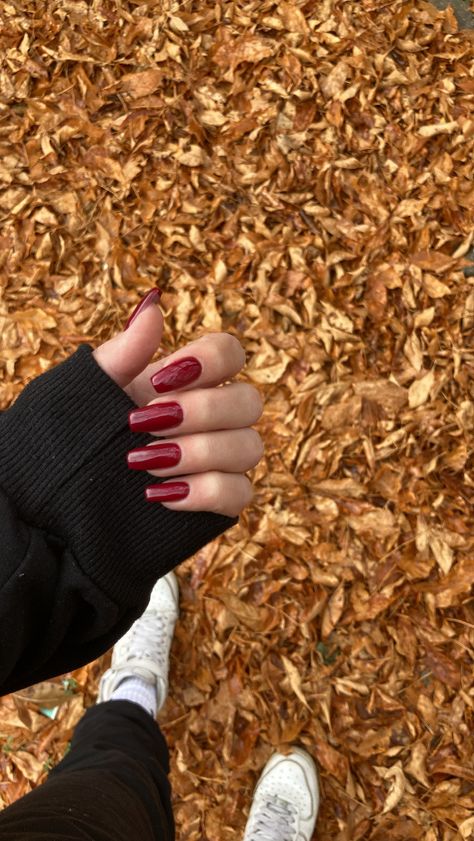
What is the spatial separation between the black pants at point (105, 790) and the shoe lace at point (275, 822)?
18.4 inches

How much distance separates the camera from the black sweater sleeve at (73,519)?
1141 millimetres

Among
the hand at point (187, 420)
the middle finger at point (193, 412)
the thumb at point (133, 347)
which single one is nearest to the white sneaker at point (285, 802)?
the hand at point (187, 420)

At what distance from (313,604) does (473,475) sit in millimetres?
756

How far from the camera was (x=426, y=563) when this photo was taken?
2.43m

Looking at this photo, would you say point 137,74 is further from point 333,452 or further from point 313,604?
point 313,604

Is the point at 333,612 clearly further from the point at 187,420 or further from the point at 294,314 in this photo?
the point at 187,420

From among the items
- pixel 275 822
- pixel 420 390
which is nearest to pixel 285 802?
pixel 275 822

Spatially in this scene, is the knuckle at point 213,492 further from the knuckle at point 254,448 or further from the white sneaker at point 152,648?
the white sneaker at point 152,648

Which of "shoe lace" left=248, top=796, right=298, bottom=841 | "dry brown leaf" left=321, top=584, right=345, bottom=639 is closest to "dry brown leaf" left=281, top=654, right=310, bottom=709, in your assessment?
"dry brown leaf" left=321, top=584, right=345, bottom=639

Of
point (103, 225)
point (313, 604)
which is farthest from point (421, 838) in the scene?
point (103, 225)

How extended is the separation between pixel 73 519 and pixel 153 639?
Answer: 56.1 inches

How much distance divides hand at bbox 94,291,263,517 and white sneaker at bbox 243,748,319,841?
4.76ft

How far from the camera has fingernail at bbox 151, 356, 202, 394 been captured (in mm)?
1204

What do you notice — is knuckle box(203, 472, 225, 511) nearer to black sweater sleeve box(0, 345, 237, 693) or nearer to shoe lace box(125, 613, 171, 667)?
black sweater sleeve box(0, 345, 237, 693)
